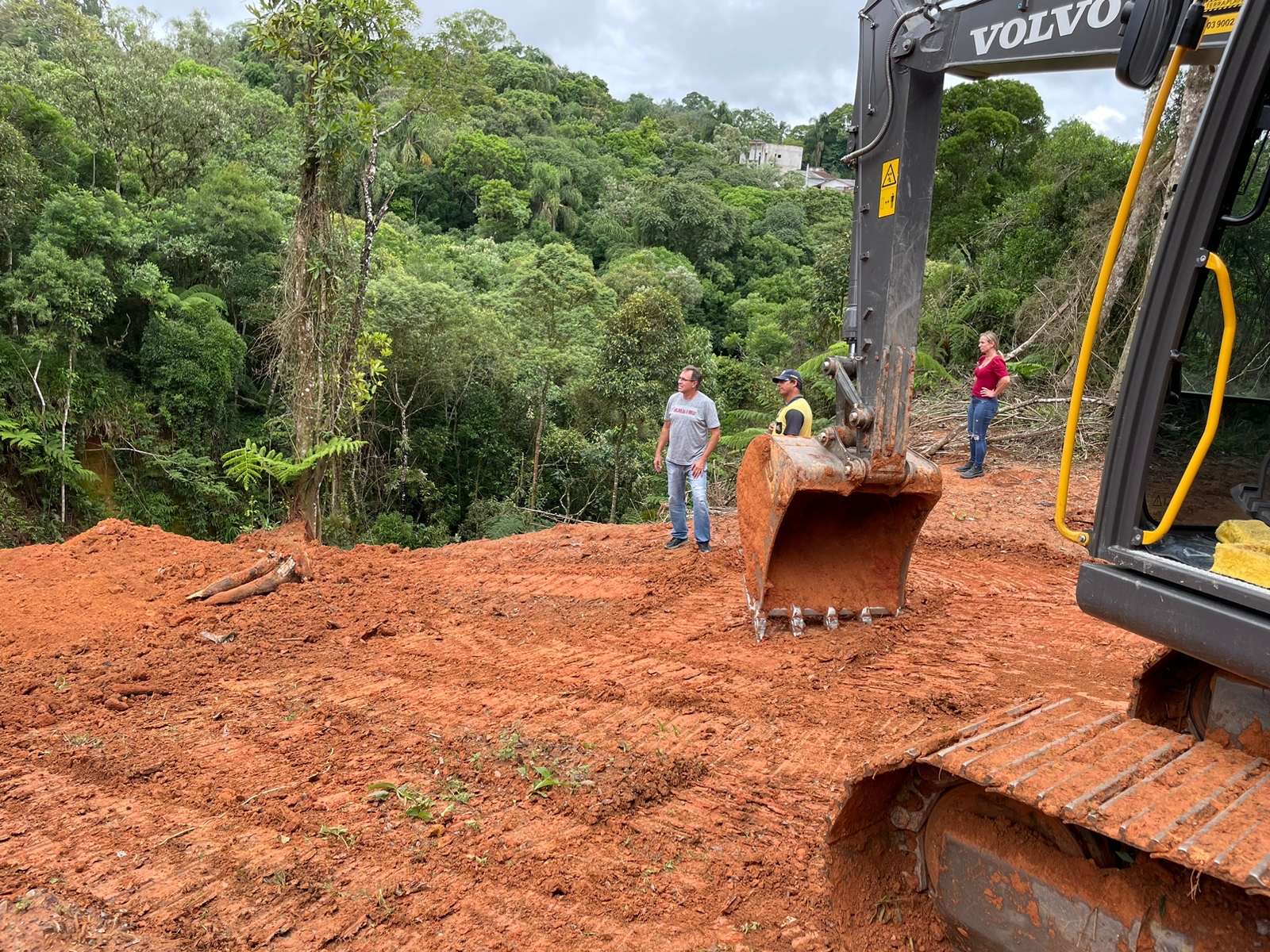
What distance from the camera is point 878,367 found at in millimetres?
4910

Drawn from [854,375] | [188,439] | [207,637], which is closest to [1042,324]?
[854,375]

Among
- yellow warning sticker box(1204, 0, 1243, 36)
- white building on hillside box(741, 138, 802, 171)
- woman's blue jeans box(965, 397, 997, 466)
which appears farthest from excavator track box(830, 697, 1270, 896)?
white building on hillside box(741, 138, 802, 171)

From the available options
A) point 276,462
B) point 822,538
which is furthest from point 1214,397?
point 276,462

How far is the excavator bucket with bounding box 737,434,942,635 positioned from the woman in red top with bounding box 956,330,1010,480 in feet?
16.3

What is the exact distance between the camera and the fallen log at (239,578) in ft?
22.2

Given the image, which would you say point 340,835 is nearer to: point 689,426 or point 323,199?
point 689,426

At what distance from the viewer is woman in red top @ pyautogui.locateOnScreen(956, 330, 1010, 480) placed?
982 centimetres

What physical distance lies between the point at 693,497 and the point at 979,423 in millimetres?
4561

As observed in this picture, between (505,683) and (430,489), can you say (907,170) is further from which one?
(430,489)

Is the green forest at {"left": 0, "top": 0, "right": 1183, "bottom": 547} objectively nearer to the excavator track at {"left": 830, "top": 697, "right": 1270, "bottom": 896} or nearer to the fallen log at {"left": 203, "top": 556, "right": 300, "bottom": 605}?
the fallen log at {"left": 203, "top": 556, "right": 300, "bottom": 605}

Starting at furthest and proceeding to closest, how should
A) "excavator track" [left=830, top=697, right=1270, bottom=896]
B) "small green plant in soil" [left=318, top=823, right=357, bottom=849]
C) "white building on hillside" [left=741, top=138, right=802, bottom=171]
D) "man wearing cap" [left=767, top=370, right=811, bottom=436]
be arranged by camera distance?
"white building on hillside" [left=741, top=138, right=802, bottom=171], "man wearing cap" [left=767, top=370, right=811, bottom=436], "small green plant in soil" [left=318, top=823, right=357, bottom=849], "excavator track" [left=830, top=697, right=1270, bottom=896]

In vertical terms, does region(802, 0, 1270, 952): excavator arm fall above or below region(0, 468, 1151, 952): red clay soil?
above

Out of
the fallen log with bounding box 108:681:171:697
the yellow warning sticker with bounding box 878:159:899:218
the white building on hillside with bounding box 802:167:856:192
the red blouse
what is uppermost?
the white building on hillside with bounding box 802:167:856:192

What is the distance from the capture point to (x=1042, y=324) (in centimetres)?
1417
